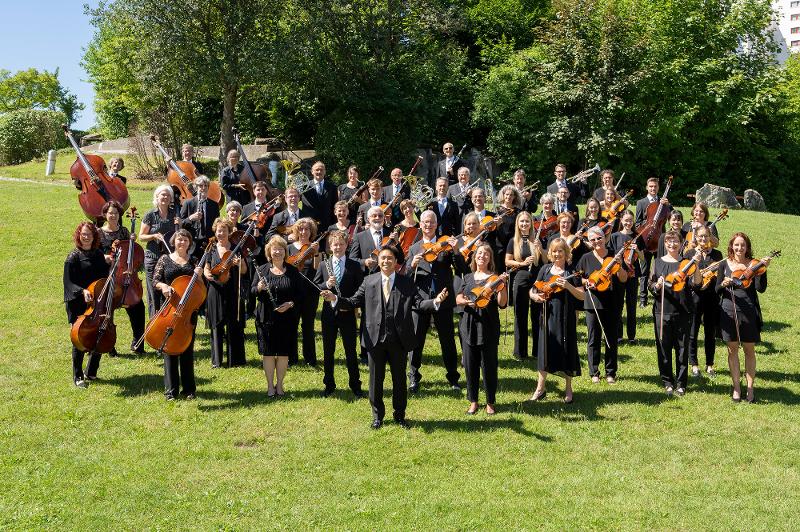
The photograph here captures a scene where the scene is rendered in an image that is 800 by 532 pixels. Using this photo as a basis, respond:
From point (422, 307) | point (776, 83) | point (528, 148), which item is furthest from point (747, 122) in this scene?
point (422, 307)

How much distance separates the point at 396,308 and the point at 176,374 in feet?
9.03

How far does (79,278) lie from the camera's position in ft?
29.8

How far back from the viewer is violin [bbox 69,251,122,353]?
8.61 meters

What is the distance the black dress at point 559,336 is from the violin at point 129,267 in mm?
4762

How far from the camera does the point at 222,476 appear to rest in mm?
6980

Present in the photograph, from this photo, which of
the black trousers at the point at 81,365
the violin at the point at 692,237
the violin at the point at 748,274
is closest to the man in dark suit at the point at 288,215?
the black trousers at the point at 81,365

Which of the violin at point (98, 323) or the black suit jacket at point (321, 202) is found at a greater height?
the black suit jacket at point (321, 202)

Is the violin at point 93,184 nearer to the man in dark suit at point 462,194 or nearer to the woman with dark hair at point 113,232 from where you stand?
the woman with dark hair at point 113,232

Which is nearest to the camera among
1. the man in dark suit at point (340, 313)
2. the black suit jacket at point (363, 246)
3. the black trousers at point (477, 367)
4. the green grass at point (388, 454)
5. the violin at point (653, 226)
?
the green grass at point (388, 454)

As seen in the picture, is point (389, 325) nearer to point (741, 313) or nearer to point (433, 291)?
point (433, 291)

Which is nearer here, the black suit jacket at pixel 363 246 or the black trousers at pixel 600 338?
the black trousers at pixel 600 338

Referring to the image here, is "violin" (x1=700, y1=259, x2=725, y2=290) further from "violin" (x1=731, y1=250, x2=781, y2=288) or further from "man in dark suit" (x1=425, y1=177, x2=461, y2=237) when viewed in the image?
"man in dark suit" (x1=425, y1=177, x2=461, y2=237)

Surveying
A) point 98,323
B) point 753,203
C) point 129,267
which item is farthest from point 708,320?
point 753,203

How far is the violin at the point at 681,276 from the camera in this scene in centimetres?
880
